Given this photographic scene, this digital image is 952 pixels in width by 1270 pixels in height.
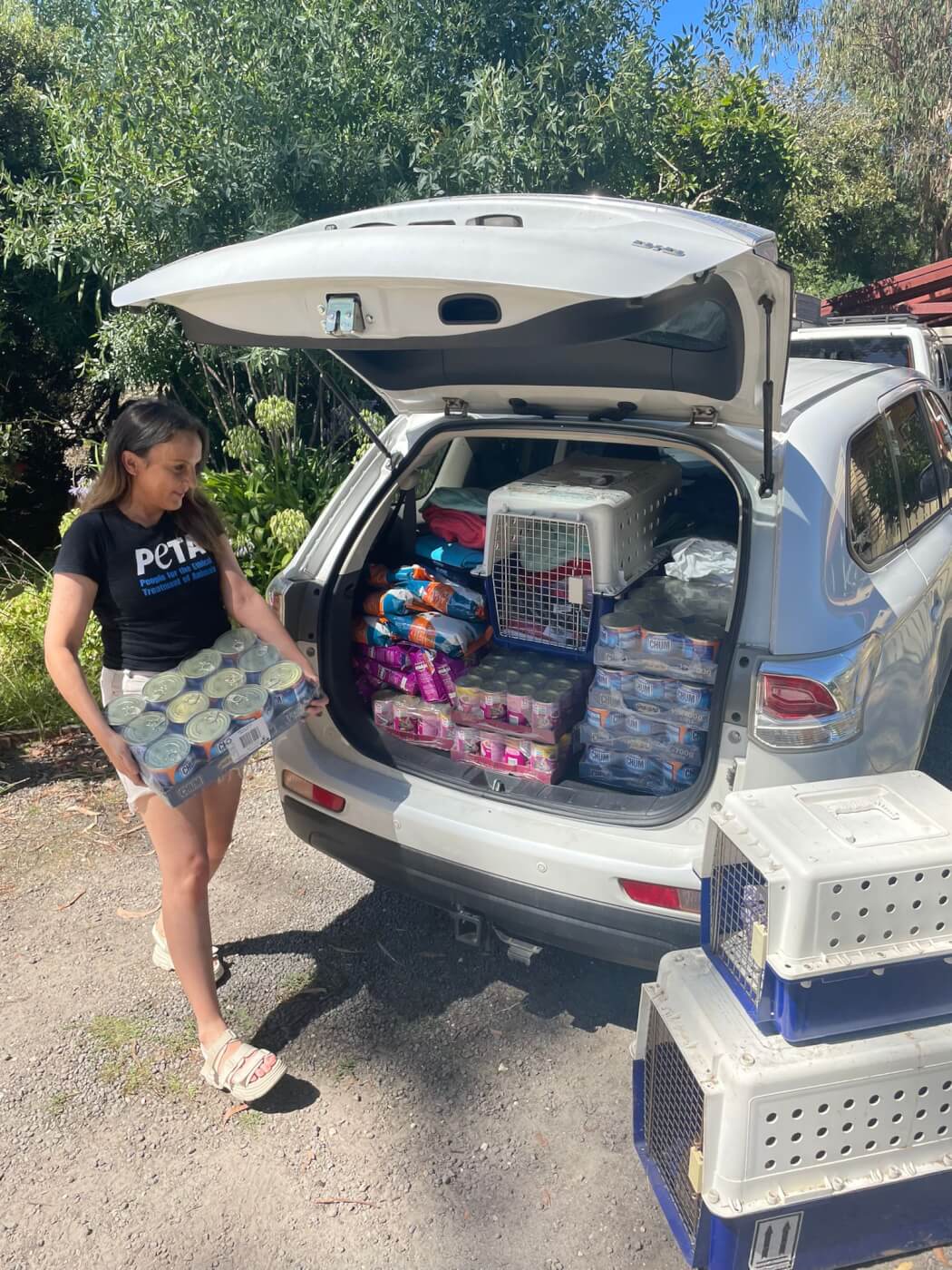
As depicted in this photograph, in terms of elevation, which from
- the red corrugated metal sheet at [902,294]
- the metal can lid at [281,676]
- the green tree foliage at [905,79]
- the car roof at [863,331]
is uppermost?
the green tree foliage at [905,79]

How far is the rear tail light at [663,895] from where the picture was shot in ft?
7.68

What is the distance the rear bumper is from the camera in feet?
7.85

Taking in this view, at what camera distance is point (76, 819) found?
409 centimetres

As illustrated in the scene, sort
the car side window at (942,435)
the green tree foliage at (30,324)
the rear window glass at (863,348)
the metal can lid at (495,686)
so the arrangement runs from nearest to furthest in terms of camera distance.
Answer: the metal can lid at (495,686) < the car side window at (942,435) < the rear window glass at (863,348) < the green tree foliage at (30,324)

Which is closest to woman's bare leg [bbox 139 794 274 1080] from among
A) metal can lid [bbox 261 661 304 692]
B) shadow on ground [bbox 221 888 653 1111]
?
shadow on ground [bbox 221 888 653 1111]

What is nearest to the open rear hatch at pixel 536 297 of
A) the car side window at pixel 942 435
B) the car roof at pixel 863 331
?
the car side window at pixel 942 435

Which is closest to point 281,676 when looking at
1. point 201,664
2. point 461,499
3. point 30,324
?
point 201,664

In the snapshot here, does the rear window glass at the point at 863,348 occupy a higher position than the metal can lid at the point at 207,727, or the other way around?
the rear window glass at the point at 863,348

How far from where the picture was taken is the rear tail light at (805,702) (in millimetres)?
2271

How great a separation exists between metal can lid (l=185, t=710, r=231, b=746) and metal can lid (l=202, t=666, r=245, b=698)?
8 centimetres

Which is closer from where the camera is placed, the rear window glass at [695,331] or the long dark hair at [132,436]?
the rear window glass at [695,331]

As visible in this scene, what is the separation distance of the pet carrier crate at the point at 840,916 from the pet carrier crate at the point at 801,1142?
6 centimetres

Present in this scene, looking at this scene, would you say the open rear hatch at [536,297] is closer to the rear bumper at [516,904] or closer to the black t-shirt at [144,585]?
the black t-shirt at [144,585]

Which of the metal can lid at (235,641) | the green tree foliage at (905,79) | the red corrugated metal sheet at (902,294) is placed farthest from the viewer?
the green tree foliage at (905,79)
